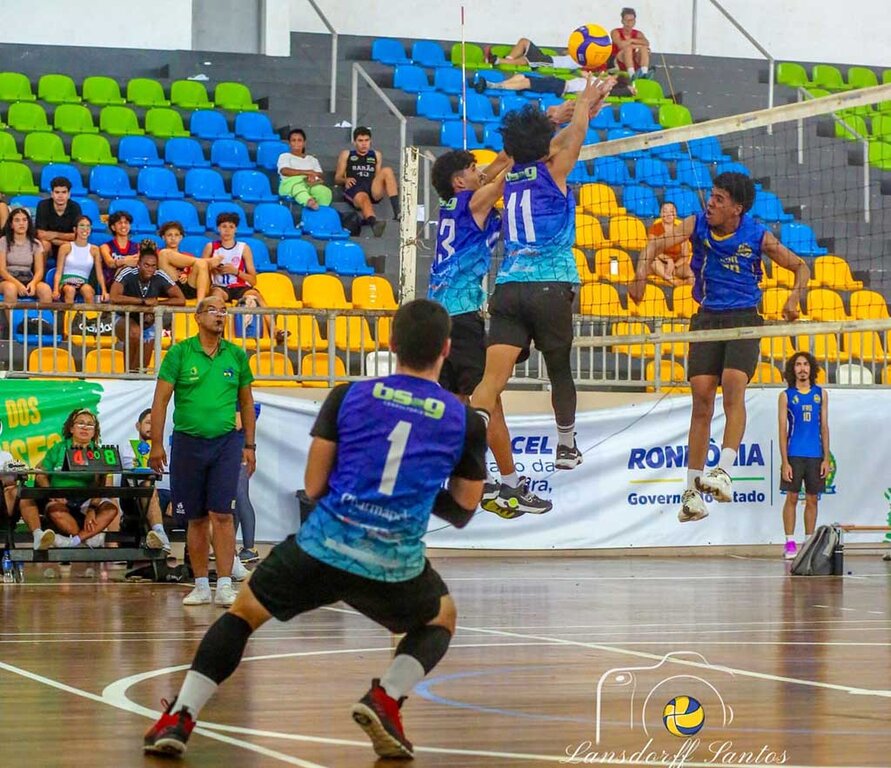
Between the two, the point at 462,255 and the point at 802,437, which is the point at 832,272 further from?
the point at 462,255

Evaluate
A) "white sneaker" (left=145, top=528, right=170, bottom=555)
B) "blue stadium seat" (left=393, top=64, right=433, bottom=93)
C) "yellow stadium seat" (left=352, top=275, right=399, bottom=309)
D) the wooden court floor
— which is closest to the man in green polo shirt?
the wooden court floor

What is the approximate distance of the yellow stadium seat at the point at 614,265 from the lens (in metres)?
17.3

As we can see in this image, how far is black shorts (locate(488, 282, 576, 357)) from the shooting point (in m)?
9.63

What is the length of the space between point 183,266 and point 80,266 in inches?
42.7

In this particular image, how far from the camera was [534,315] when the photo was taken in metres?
9.66

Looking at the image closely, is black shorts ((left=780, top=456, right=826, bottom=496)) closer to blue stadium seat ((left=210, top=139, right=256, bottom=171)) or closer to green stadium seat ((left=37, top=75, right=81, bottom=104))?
blue stadium seat ((left=210, top=139, right=256, bottom=171))

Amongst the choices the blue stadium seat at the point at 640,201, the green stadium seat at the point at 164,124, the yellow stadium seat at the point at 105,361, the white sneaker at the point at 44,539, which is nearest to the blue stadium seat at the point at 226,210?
the green stadium seat at the point at 164,124

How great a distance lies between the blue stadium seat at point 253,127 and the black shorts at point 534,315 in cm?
1191

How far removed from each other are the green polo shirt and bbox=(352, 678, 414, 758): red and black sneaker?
5.78m

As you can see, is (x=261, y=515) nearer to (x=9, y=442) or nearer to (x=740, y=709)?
(x=9, y=442)

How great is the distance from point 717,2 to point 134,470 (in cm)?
1596

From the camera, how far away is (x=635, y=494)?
685 inches

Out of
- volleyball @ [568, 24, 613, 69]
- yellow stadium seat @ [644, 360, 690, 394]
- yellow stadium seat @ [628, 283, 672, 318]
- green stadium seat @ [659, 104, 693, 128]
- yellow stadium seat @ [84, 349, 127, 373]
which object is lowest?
yellow stadium seat @ [644, 360, 690, 394]

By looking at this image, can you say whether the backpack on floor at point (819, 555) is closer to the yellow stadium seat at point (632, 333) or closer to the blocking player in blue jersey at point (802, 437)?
the blocking player in blue jersey at point (802, 437)
